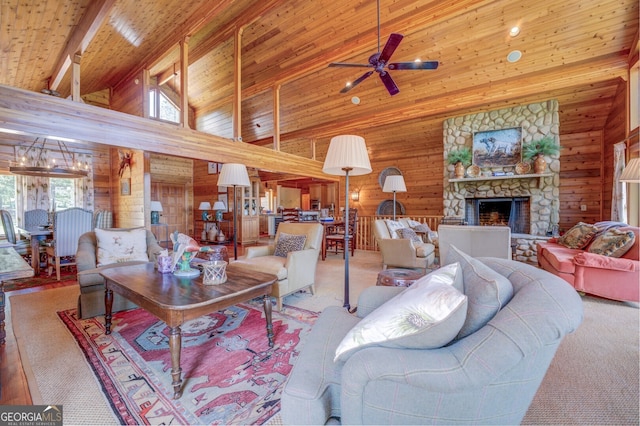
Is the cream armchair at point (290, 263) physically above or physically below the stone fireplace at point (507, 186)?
below

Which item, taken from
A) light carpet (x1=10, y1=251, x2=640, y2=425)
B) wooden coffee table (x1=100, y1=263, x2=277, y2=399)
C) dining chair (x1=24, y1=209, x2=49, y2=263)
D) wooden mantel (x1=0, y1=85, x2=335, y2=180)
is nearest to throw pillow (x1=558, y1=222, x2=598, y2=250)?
Answer: light carpet (x1=10, y1=251, x2=640, y2=425)

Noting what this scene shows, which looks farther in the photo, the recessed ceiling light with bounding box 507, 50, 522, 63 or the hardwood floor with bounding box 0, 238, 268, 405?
the recessed ceiling light with bounding box 507, 50, 522, 63

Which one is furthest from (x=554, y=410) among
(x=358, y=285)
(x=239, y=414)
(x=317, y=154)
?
(x=317, y=154)

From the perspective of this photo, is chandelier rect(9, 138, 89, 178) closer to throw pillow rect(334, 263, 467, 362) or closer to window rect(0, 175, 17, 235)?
window rect(0, 175, 17, 235)

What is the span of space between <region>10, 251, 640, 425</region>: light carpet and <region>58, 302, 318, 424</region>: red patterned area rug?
0.30 ft

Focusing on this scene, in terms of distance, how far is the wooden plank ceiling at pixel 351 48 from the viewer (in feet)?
12.8

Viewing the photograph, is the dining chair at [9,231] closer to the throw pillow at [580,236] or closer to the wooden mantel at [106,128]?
the wooden mantel at [106,128]

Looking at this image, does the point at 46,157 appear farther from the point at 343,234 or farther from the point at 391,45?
the point at 391,45

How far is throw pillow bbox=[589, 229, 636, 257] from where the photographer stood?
3.06 meters

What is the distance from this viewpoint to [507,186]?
669 centimetres

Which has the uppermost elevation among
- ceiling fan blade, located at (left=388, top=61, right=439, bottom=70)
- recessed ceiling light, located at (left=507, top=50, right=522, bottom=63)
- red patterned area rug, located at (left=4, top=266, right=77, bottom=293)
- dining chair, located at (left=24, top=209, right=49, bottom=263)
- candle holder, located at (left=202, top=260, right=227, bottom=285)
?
recessed ceiling light, located at (left=507, top=50, right=522, bottom=63)


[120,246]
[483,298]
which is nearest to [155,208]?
[120,246]

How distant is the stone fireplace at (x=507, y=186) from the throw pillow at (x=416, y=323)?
676 centimetres

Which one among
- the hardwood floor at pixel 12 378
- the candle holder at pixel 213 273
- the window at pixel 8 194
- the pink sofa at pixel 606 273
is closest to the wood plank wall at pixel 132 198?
the window at pixel 8 194
